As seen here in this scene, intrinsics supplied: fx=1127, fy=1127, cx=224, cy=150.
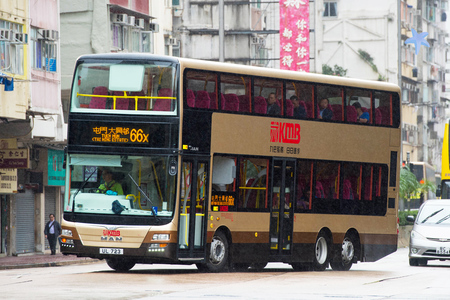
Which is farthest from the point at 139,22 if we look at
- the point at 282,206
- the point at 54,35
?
the point at 282,206

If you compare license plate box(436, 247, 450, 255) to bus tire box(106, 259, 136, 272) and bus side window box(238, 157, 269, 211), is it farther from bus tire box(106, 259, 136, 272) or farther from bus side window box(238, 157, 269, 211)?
bus tire box(106, 259, 136, 272)

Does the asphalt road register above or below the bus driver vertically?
below

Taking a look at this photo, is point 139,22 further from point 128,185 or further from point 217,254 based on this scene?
point 128,185

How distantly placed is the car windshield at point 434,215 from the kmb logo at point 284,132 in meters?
6.38

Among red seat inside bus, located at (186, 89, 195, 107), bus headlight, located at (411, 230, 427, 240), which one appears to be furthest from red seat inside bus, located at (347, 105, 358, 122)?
red seat inside bus, located at (186, 89, 195, 107)

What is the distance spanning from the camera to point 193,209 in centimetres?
2097

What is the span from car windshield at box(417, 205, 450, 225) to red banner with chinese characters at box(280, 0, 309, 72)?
2224 cm

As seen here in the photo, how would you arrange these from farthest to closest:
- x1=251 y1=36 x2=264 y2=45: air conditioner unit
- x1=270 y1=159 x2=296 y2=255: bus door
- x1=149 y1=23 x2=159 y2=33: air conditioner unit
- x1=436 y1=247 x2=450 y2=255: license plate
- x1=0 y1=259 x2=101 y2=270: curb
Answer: x1=251 y1=36 x2=264 y2=45: air conditioner unit, x1=149 y1=23 x2=159 y2=33: air conditioner unit, x1=0 y1=259 x2=101 y2=270: curb, x1=436 y1=247 x2=450 y2=255: license plate, x1=270 y1=159 x2=296 y2=255: bus door

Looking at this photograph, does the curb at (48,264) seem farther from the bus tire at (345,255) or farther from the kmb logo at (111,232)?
the kmb logo at (111,232)

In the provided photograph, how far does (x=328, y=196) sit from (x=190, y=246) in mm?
4699

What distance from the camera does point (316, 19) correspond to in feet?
224

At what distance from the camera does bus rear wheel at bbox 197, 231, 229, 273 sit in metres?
21.5

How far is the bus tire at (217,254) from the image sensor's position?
2150cm

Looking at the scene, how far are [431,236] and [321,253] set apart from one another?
4.06 metres
